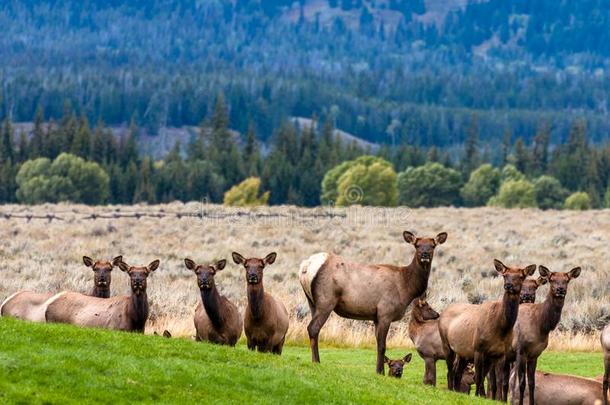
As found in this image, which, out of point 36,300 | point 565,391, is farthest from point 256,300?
point 565,391

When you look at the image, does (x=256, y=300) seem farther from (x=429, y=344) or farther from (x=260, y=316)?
(x=429, y=344)

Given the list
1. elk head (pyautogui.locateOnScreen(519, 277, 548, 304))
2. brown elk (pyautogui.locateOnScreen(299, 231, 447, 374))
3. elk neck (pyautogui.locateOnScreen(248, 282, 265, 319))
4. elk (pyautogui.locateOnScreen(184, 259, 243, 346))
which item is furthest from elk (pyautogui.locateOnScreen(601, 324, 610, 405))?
elk (pyautogui.locateOnScreen(184, 259, 243, 346))

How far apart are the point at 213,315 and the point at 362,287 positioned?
8.93 feet

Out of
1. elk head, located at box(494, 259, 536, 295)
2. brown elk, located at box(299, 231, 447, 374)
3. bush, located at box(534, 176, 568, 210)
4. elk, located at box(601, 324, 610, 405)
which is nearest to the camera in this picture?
elk head, located at box(494, 259, 536, 295)

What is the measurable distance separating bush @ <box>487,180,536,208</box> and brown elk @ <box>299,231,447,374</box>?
11732 centimetres

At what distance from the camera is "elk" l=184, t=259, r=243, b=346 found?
71.5 feet

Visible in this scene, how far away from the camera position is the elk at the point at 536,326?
21094mm

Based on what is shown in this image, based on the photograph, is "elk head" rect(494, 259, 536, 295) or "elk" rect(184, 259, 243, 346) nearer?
"elk head" rect(494, 259, 536, 295)

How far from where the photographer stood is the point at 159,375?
1788 cm

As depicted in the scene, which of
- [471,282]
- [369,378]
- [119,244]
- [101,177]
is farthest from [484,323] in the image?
[101,177]

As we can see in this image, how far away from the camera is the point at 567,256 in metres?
47.4

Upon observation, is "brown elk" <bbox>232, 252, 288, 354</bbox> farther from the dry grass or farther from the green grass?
the dry grass

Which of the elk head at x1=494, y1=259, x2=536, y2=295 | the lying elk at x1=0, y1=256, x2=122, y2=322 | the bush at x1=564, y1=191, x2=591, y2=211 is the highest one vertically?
the bush at x1=564, y1=191, x2=591, y2=211

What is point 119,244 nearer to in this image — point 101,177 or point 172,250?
point 172,250
